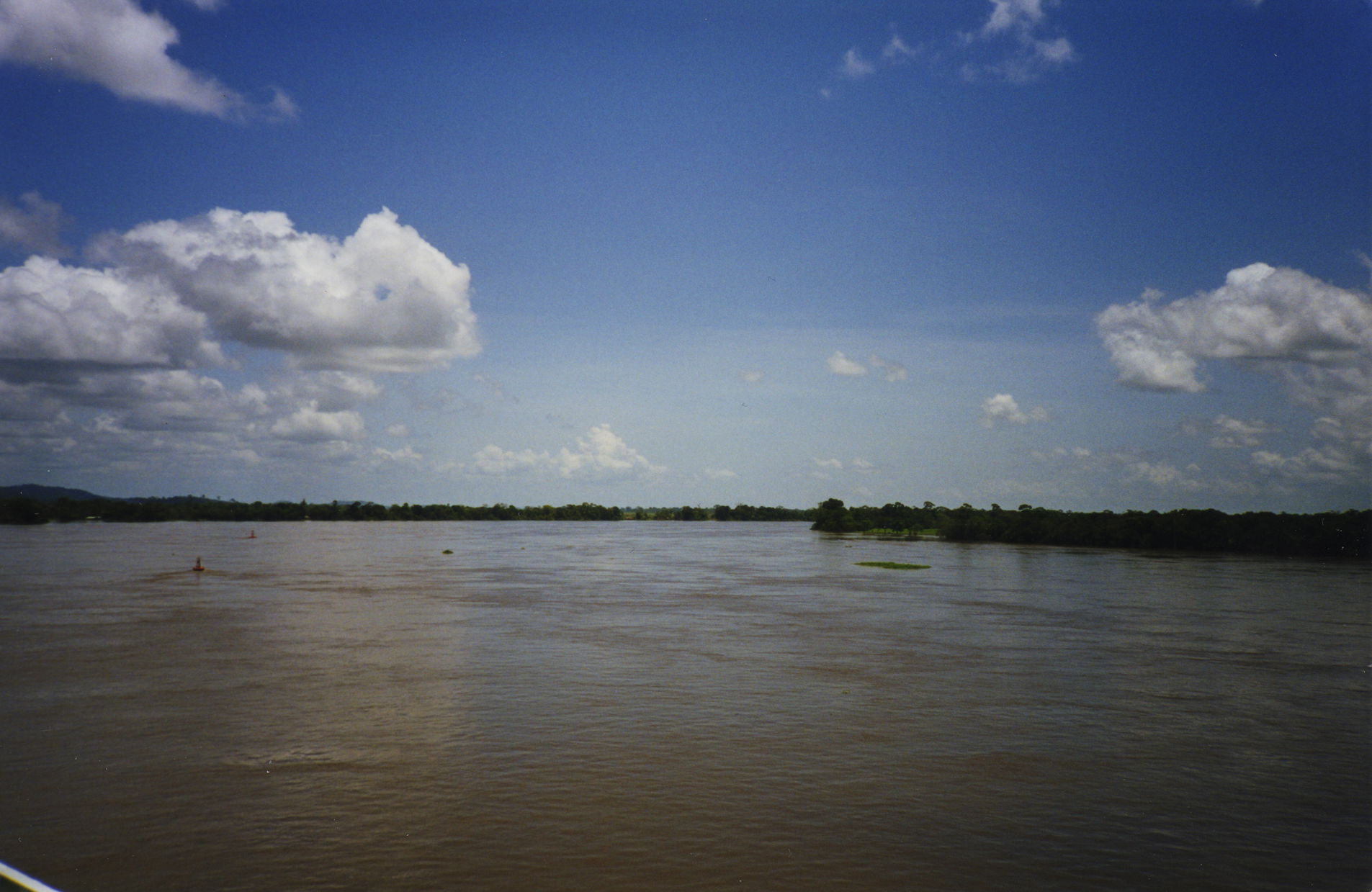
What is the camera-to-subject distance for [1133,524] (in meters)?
118

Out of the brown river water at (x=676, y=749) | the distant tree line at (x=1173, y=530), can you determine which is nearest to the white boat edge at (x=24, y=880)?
the brown river water at (x=676, y=749)

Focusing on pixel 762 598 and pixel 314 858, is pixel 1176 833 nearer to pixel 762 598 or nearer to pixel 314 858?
pixel 314 858

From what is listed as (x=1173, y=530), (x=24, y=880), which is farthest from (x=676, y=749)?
(x=1173, y=530)

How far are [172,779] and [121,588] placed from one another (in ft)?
136

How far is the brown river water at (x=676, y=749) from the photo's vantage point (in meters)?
13.1

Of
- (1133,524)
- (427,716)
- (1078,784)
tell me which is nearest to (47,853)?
(427,716)

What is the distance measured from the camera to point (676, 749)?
60.8 ft

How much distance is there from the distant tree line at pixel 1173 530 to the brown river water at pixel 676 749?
6693 centimetres

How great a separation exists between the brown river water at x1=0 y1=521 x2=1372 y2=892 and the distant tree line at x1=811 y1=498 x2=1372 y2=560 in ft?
220

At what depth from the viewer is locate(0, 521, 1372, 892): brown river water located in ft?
43.1

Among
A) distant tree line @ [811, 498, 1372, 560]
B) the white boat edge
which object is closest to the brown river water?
the white boat edge

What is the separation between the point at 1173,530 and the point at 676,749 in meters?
113

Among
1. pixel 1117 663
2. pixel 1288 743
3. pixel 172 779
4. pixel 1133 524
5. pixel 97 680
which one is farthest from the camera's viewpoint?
pixel 1133 524

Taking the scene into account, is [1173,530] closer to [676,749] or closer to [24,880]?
[676,749]
